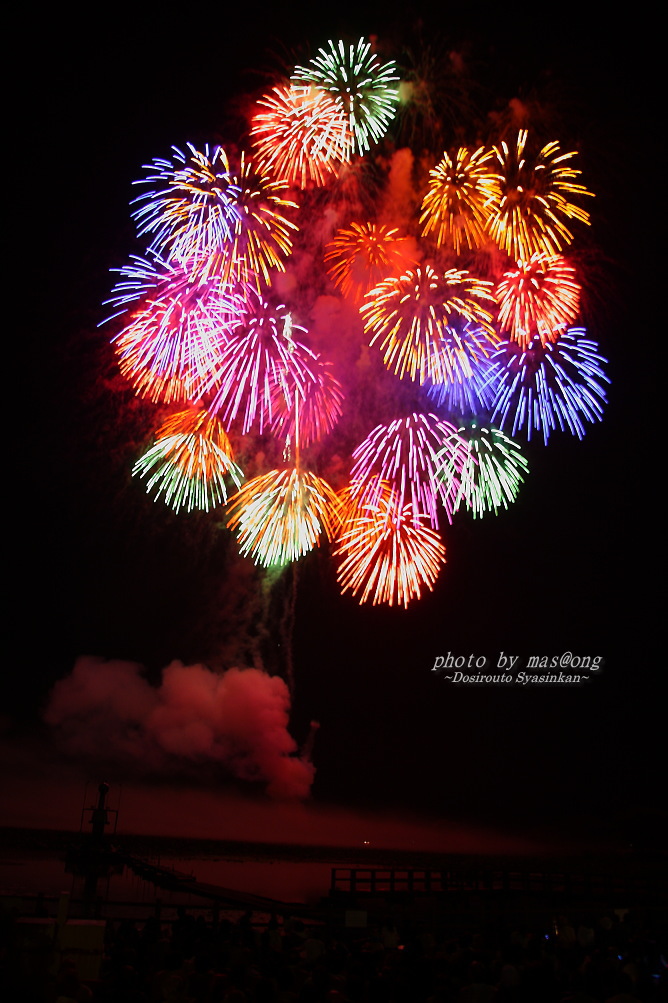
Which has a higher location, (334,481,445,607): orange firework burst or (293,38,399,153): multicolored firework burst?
(293,38,399,153): multicolored firework burst

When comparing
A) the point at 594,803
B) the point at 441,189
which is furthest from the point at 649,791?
the point at 441,189

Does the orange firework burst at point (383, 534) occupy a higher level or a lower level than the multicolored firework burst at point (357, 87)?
lower

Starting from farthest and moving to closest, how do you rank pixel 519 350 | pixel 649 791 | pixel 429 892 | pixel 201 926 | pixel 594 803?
pixel 594 803 < pixel 649 791 < pixel 429 892 < pixel 519 350 < pixel 201 926

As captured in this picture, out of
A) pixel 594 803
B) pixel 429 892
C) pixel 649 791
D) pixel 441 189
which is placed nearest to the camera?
pixel 441 189

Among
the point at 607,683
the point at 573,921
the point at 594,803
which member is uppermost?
the point at 607,683

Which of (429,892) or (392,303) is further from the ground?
(392,303)

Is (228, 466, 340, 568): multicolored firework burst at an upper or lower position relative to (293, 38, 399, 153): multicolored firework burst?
lower

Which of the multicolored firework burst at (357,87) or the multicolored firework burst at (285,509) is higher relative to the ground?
the multicolored firework burst at (357,87)

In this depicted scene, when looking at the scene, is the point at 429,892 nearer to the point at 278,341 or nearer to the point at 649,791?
the point at 278,341
